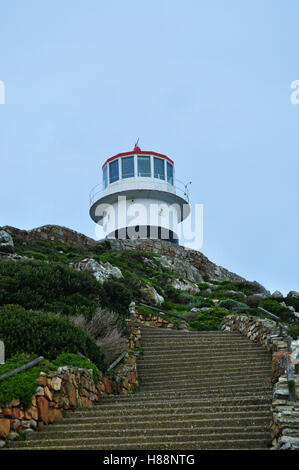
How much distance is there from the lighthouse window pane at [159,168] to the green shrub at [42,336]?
24.8 meters

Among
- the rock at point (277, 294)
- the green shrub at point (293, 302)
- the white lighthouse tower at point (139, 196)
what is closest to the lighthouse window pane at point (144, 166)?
the white lighthouse tower at point (139, 196)

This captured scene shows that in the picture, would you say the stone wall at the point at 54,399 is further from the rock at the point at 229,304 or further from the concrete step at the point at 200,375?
the rock at the point at 229,304

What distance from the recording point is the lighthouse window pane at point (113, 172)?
3697 cm

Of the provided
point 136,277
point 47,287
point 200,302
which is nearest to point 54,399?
point 47,287

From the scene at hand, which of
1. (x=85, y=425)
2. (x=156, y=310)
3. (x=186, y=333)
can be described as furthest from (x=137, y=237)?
(x=85, y=425)

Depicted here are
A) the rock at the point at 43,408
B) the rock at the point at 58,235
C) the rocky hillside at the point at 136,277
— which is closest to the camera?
the rock at the point at 43,408

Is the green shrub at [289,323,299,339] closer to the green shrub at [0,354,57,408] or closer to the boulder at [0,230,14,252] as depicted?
the green shrub at [0,354,57,408]

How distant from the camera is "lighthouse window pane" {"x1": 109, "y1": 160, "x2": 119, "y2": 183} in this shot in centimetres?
3697

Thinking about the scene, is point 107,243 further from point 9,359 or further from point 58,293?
point 9,359

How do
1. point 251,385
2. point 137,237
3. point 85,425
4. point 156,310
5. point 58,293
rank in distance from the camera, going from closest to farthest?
point 85,425
point 251,385
point 58,293
point 156,310
point 137,237

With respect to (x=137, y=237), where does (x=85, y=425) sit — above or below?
below

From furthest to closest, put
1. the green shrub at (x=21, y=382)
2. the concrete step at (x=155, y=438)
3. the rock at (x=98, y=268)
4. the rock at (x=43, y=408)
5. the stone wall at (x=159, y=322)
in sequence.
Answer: the rock at (x=98, y=268)
the stone wall at (x=159, y=322)
the rock at (x=43, y=408)
the green shrub at (x=21, y=382)
the concrete step at (x=155, y=438)

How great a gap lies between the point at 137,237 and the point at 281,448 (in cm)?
3025

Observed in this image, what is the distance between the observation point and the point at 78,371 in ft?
36.0
